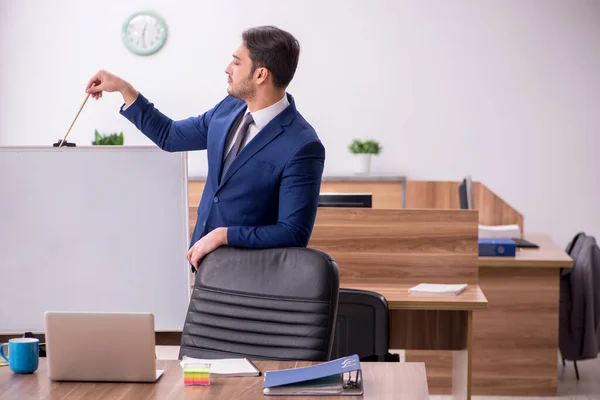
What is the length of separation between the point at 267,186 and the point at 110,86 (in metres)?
0.63

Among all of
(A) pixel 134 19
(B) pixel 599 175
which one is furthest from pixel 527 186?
(A) pixel 134 19

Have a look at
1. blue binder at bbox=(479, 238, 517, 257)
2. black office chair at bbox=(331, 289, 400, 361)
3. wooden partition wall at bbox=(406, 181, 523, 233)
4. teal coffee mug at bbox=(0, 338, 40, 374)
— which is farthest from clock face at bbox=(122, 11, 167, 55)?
teal coffee mug at bbox=(0, 338, 40, 374)

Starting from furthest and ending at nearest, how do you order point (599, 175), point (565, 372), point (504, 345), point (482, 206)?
1. point (599, 175)
2. point (482, 206)
3. point (565, 372)
4. point (504, 345)

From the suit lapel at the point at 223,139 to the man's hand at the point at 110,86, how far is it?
32 centimetres

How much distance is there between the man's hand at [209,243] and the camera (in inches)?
97.0

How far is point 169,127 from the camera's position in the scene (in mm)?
2850

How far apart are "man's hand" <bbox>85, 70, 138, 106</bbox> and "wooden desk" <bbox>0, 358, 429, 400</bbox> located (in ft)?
3.32

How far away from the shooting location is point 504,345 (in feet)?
15.0

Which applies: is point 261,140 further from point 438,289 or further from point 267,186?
point 438,289

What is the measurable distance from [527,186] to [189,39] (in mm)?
3127

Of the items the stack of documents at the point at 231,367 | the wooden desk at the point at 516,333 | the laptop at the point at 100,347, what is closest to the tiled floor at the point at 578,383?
the wooden desk at the point at 516,333

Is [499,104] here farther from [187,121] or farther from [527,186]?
[187,121]

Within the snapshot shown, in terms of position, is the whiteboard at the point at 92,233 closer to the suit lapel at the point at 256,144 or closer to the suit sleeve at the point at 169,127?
the suit sleeve at the point at 169,127

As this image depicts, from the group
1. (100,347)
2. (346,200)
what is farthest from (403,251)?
(100,347)
